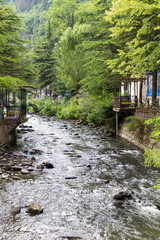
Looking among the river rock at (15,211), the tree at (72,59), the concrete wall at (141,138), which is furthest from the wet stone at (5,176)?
the tree at (72,59)

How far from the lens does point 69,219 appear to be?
5.75 metres

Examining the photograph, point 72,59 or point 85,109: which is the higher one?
point 72,59

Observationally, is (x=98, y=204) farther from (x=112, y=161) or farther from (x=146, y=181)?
(x=112, y=161)

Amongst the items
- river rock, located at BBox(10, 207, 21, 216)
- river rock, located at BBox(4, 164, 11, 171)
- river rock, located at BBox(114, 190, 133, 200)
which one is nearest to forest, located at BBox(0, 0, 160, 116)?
river rock, located at BBox(4, 164, 11, 171)

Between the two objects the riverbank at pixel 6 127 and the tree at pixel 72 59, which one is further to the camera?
the tree at pixel 72 59

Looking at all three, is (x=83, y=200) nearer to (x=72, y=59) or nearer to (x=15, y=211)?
(x=15, y=211)

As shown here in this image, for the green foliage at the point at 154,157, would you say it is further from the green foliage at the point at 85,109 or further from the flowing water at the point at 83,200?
the green foliage at the point at 85,109

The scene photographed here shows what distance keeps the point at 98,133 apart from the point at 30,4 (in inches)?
4902

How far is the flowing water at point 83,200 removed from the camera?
5.23 meters

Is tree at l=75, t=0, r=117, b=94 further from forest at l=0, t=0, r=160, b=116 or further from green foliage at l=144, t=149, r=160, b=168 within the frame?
green foliage at l=144, t=149, r=160, b=168

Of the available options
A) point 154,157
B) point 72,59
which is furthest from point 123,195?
point 72,59

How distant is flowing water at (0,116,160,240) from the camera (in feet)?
17.2

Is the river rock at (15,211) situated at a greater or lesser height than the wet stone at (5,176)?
lesser

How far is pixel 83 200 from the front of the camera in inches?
270
